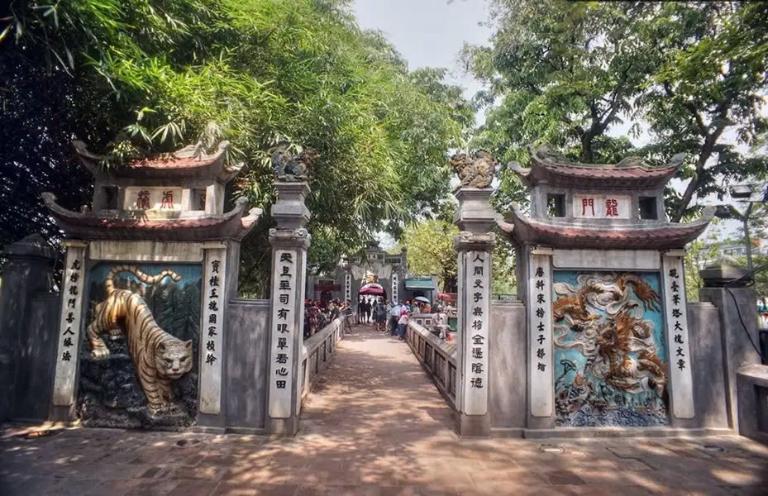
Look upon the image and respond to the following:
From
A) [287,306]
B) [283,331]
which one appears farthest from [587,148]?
[283,331]

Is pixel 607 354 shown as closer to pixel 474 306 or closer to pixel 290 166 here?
pixel 474 306

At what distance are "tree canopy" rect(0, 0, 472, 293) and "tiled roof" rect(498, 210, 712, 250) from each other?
367cm

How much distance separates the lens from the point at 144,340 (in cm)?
634

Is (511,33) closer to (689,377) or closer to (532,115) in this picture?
(532,115)

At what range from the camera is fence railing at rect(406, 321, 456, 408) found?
26.2ft

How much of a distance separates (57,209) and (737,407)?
1040 cm

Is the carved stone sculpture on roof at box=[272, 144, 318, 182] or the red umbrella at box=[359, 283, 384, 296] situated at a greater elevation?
the carved stone sculpture on roof at box=[272, 144, 318, 182]

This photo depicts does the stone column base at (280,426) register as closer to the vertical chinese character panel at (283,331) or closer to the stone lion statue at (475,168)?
the vertical chinese character panel at (283,331)

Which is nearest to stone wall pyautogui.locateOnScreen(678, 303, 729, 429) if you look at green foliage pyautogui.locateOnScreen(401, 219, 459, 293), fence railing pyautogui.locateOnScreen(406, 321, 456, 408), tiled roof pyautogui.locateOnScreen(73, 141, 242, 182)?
fence railing pyautogui.locateOnScreen(406, 321, 456, 408)

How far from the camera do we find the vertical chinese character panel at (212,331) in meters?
6.22

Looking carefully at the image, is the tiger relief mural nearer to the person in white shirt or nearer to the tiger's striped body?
the tiger's striped body

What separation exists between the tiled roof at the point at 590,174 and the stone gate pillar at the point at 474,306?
841mm

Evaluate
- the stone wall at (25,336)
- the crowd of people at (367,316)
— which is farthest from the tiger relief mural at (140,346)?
the crowd of people at (367,316)

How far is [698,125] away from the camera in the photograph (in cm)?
1223
